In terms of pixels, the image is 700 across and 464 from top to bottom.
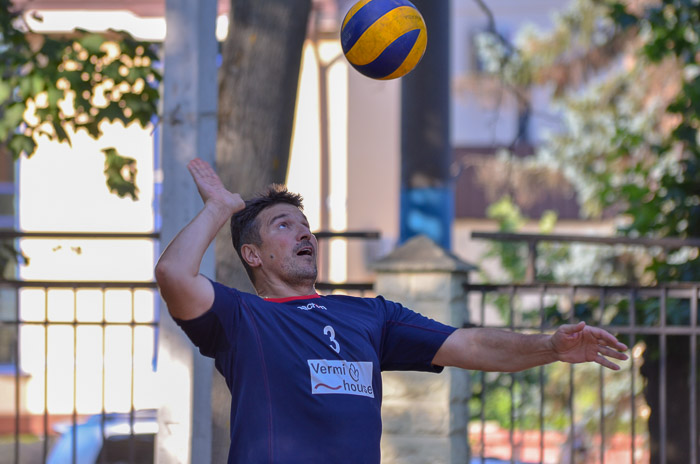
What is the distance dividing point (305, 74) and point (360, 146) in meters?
1.29

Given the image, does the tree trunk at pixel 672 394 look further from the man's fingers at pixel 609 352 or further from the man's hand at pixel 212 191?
the man's hand at pixel 212 191

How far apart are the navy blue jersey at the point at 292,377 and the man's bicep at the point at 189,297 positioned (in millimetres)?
29

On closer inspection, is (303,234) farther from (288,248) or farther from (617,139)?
(617,139)

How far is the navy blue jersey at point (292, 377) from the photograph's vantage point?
2992 mm

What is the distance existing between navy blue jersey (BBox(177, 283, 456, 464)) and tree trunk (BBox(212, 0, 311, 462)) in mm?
1829

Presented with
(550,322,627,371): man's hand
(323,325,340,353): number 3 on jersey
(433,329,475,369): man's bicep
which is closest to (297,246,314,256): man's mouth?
(323,325,340,353): number 3 on jersey

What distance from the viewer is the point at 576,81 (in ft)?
59.2

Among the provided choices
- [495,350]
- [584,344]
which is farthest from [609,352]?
[495,350]

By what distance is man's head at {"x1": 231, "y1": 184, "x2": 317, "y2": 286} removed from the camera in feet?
10.9

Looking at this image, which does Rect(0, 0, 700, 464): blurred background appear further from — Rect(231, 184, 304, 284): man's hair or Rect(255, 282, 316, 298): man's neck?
Rect(255, 282, 316, 298): man's neck

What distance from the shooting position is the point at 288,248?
132 inches

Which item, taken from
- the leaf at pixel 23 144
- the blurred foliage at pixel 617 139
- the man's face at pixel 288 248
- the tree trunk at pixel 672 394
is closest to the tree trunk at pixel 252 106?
the leaf at pixel 23 144

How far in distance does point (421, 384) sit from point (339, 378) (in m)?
2.93

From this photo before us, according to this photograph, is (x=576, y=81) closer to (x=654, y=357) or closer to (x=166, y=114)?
(x=654, y=357)
